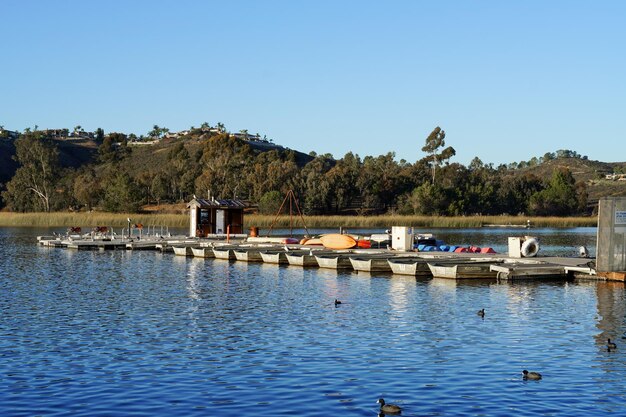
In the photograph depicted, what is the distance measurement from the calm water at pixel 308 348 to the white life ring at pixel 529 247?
7.44 metres

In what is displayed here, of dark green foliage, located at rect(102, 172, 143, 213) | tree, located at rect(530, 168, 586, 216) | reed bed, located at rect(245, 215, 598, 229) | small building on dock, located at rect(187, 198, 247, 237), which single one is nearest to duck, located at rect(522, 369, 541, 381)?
small building on dock, located at rect(187, 198, 247, 237)

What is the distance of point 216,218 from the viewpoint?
75000mm

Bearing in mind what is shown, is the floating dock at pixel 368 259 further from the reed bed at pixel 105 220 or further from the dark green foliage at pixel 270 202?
the dark green foliage at pixel 270 202

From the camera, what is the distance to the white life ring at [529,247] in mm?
49781

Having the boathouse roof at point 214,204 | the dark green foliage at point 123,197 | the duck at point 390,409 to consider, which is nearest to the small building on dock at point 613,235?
the duck at point 390,409

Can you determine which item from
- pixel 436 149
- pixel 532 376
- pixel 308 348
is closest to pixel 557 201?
pixel 436 149

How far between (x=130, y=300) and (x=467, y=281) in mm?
17301

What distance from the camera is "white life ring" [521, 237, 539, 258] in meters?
49.8

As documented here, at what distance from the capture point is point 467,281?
44.4 metres

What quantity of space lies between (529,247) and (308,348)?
1088 inches

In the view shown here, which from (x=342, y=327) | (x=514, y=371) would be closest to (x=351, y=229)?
(x=342, y=327)

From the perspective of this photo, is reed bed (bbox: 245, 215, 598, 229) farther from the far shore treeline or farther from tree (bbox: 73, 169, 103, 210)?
tree (bbox: 73, 169, 103, 210)

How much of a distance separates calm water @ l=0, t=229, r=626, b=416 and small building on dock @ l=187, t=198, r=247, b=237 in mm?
29948

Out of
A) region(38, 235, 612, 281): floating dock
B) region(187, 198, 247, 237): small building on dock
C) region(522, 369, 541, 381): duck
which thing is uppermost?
region(187, 198, 247, 237): small building on dock
